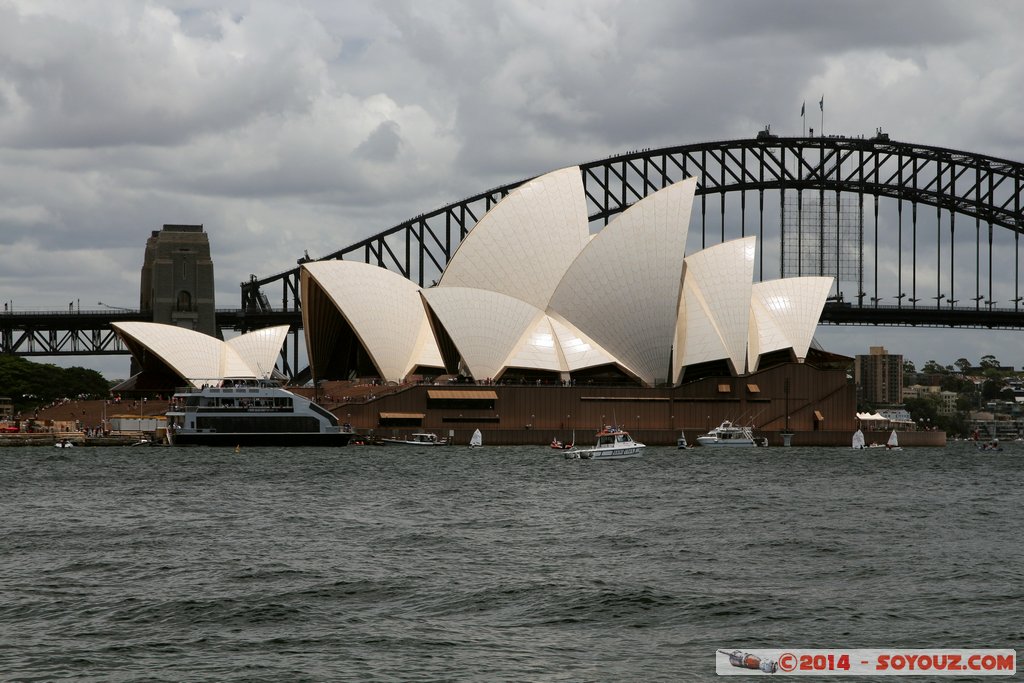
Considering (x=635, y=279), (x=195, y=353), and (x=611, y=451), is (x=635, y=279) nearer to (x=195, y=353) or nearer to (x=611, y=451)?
(x=611, y=451)

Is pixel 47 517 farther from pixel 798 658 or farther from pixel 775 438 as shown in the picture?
pixel 775 438

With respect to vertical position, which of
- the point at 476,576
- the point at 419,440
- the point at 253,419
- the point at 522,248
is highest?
the point at 522,248

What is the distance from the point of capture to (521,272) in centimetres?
8644

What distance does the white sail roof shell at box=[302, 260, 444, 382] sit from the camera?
85875 mm

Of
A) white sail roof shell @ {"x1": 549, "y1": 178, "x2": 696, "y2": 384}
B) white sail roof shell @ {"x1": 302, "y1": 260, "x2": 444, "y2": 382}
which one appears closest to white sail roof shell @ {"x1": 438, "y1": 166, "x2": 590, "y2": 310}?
white sail roof shell @ {"x1": 549, "y1": 178, "x2": 696, "y2": 384}

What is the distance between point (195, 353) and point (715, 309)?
105 feet

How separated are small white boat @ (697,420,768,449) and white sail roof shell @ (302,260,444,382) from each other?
55.8 ft

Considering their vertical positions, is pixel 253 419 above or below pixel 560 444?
Result: above

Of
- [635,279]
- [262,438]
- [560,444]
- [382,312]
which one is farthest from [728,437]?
[262,438]

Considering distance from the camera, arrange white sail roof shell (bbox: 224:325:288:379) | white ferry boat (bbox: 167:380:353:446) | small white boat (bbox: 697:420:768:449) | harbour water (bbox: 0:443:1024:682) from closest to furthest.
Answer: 1. harbour water (bbox: 0:443:1024:682)
2. white ferry boat (bbox: 167:380:353:446)
3. small white boat (bbox: 697:420:768:449)
4. white sail roof shell (bbox: 224:325:288:379)

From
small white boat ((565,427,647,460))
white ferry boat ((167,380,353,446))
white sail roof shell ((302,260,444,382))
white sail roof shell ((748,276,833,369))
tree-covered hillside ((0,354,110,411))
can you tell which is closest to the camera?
small white boat ((565,427,647,460))

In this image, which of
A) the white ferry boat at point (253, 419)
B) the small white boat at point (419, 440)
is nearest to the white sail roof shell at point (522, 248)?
the small white boat at point (419, 440)

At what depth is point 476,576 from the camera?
27.0m

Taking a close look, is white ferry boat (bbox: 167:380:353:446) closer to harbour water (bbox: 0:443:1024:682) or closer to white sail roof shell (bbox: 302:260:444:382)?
white sail roof shell (bbox: 302:260:444:382)
